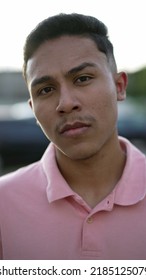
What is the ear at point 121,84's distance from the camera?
2.78 metres

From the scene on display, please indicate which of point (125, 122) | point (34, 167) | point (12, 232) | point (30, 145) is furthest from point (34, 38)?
point (125, 122)

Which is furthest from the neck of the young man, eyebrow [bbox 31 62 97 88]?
eyebrow [bbox 31 62 97 88]

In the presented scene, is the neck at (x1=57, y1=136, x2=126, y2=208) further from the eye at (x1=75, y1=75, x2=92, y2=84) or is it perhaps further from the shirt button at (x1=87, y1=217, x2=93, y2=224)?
the eye at (x1=75, y1=75, x2=92, y2=84)

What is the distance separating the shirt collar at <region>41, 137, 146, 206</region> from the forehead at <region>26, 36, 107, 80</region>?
1.70 ft

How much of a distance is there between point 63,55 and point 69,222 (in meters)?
0.82

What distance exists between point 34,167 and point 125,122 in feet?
26.4

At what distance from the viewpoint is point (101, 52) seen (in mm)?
2594

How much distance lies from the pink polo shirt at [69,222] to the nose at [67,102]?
401mm

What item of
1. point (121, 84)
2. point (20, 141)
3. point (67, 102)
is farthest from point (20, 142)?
point (67, 102)

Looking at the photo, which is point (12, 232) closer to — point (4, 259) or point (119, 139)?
point (4, 259)

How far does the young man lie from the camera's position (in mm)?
2410

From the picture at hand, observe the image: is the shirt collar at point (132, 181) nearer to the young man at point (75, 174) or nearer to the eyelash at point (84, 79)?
the young man at point (75, 174)

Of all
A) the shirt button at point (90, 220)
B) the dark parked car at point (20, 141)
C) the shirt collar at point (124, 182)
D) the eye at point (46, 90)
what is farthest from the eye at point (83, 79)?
the dark parked car at point (20, 141)

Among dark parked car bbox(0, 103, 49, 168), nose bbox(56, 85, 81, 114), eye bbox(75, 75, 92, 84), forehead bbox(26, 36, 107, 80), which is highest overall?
forehead bbox(26, 36, 107, 80)
